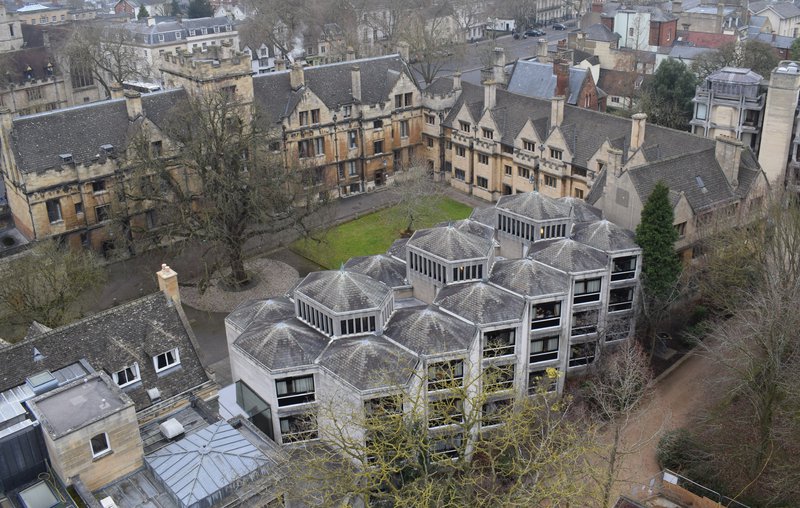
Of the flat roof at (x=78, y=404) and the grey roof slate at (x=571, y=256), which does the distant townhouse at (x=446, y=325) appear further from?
the flat roof at (x=78, y=404)

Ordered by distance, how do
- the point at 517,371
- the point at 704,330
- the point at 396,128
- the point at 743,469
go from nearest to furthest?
the point at 743,469
the point at 517,371
the point at 704,330
the point at 396,128

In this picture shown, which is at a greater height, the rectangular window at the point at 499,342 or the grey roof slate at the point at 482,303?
the grey roof slate at the point at 482,303

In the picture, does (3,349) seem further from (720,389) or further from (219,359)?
(720,389)

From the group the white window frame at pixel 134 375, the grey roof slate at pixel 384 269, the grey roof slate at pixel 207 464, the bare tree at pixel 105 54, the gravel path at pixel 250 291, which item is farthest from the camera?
the bare tree at pixel 105 54

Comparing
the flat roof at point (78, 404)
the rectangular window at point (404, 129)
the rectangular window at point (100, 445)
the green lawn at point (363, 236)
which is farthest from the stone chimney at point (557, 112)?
the rectangular window at point (100, 445)

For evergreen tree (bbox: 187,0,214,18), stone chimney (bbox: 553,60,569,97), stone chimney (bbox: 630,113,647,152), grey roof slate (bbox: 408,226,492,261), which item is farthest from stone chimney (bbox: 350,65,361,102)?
evergreen tree (bbox: 187,0,214,18)

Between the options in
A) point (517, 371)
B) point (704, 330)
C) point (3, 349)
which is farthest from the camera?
point (704, 330)

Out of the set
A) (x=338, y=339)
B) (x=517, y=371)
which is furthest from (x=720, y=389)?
(x=338, y=339)
